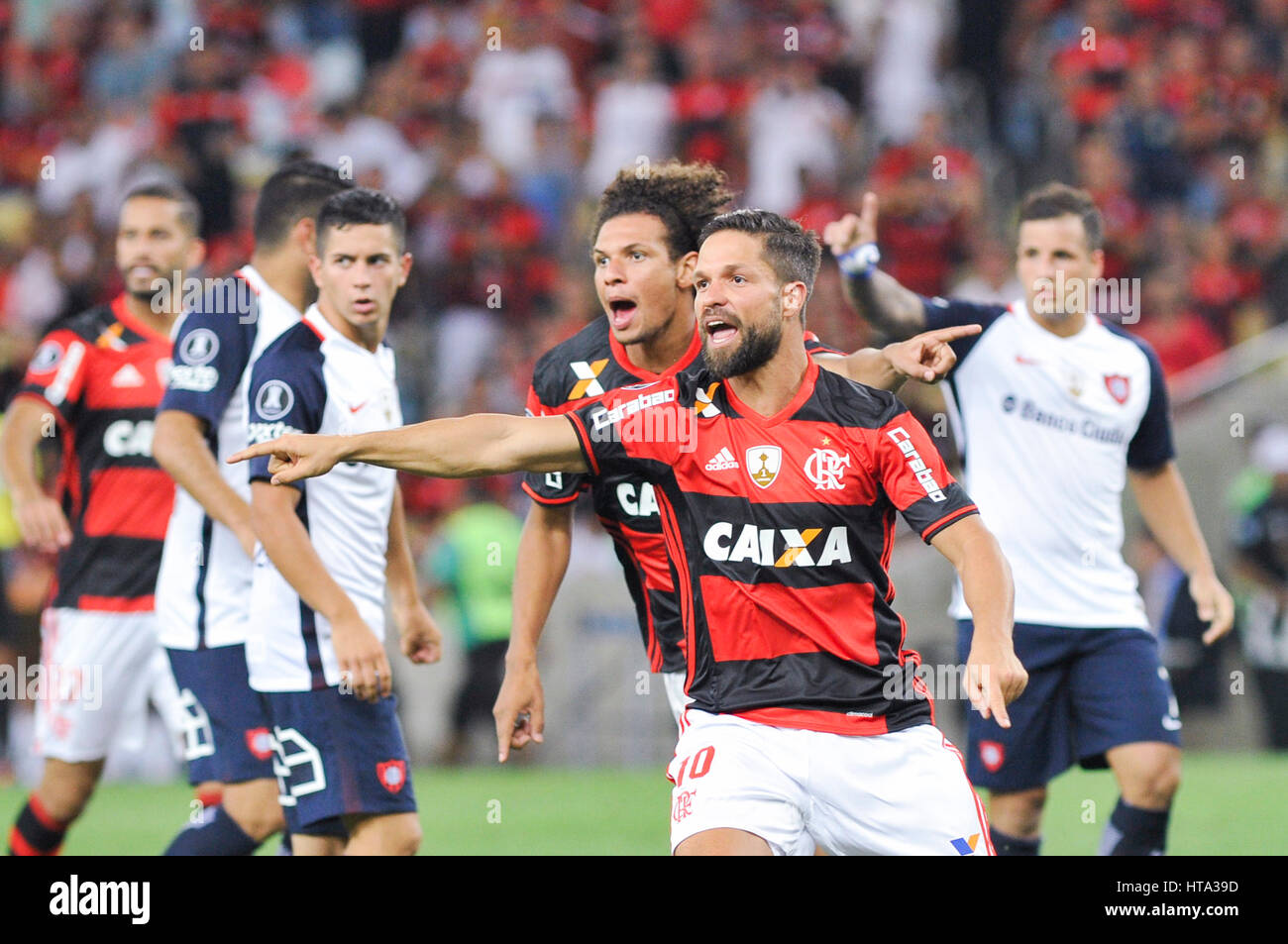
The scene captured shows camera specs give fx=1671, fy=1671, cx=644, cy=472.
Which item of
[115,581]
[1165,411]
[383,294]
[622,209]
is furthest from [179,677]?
[1165,411]

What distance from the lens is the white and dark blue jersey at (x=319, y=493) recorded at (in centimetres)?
554

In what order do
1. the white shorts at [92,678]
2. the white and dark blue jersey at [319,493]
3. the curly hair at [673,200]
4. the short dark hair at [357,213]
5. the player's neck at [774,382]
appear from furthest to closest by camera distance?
1. the white shorts at [92,678]
2. the short dark hair at [357,213]
3. the curly hair at [673,200]
4. the white and dark blue jersey at [319,493]
5. the player's neck at [774,382]

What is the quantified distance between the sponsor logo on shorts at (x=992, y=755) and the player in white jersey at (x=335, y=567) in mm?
2311

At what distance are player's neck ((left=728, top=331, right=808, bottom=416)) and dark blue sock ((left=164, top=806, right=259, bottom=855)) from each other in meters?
2.68

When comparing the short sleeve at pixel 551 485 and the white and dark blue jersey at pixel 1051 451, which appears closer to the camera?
the short sleeve at pixel 551 485

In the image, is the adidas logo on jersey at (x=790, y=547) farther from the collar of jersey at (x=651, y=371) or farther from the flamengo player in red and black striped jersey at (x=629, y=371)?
the collar of jersey at (x=651, y=371)

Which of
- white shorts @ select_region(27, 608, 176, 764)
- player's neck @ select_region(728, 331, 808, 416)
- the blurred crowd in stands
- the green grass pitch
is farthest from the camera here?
the blurred crowd in stands

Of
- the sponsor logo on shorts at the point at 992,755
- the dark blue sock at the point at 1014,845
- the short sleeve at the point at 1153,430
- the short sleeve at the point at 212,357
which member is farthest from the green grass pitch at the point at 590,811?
the short sleeve at the point at 212,357

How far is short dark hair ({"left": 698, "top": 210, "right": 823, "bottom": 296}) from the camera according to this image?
484 cm

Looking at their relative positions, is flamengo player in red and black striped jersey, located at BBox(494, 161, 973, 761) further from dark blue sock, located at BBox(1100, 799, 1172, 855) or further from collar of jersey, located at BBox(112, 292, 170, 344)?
collar of jersey, located at BBox(112, 292, 170, 344)

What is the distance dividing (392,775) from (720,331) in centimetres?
193

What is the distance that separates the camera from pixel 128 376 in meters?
7.37

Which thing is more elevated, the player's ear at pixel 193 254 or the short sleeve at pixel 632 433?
the player's ear at pixel 193 254

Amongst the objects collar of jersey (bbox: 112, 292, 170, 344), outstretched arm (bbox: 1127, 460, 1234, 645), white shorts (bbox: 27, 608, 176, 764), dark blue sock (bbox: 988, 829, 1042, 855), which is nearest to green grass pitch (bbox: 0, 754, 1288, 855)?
white shorts (bbox: 27, 608, 176, 764)
